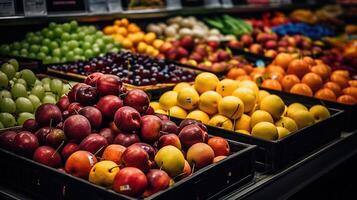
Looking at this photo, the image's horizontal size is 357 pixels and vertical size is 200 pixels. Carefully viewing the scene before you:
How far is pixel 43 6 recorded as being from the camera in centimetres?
354

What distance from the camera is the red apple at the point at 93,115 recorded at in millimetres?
1982

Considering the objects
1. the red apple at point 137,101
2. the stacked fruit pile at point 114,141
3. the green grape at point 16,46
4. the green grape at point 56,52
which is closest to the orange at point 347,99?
the stacked fruit pile at point 114,141

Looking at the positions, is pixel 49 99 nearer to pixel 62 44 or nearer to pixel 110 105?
pixel 110 105

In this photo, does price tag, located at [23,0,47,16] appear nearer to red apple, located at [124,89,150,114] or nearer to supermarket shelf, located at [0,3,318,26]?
supermarket shelf, located at [0,3,318,26]

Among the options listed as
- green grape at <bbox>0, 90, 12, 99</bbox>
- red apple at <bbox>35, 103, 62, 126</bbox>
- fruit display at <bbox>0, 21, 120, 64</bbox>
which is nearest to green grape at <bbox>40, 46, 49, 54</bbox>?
fruit display at <bbox>0, 21, 120, 64</bbox>

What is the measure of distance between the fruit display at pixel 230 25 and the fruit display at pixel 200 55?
81 cm

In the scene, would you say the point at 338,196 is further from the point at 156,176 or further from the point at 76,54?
the point at 76,54

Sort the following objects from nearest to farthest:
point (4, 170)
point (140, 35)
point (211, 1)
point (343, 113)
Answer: point (4, 170) < point (343, 113) < point (140, 35) < point (211, 1)

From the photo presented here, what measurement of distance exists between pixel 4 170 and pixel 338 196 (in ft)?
7.55

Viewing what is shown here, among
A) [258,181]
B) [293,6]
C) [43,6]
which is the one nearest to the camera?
[258,181]

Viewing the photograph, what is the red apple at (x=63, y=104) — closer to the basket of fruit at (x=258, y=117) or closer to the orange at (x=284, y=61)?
the basket of fruit at (x=258, y=117)

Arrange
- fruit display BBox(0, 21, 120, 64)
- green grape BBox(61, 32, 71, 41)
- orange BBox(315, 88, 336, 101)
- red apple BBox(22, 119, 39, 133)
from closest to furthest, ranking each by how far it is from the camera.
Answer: red apple BBox(22, 119, 39, 133) < orange BBox(315, 88, 336, 101) < fruit display BBox(0, 21, 120, 64) < green grape BBox(61, 32, 71, 41)

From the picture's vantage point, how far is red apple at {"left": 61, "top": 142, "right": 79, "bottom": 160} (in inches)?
74.3

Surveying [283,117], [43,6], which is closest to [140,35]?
[43,6]
